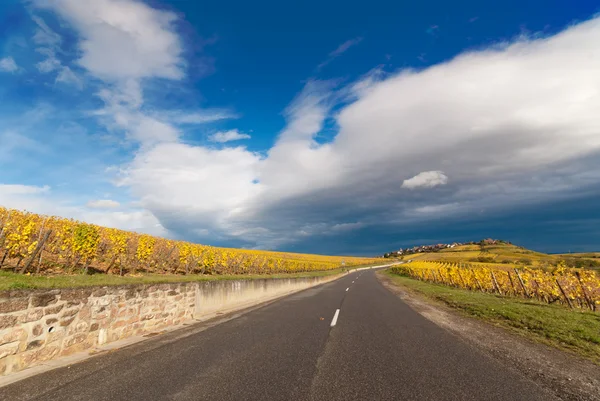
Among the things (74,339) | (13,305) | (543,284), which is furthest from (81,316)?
(543,284)

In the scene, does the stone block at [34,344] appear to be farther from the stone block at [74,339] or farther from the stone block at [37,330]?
the stone block at [74,339]

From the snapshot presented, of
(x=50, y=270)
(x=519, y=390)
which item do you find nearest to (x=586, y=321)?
(x=519, y=390)

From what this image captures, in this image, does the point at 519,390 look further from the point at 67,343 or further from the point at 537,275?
the point at 537,275

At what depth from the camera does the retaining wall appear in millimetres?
5172

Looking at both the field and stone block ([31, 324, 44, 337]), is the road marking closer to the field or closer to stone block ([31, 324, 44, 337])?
stone block ([31, 324, 44, 337])

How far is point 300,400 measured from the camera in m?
4.13

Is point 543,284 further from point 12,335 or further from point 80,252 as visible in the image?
point 80,252

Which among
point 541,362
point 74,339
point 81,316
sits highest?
point 81,316

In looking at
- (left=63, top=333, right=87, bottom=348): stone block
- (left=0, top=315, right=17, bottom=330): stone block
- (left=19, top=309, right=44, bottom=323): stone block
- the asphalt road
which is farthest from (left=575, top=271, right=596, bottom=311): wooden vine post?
(left=0, top=315, right=17, bottom=330): stone block

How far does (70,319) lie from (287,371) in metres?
4.67

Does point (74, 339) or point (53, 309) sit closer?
point (53, 309)

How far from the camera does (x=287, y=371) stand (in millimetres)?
5352

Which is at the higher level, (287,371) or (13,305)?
(13,305)

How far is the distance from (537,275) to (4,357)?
2492 cm
